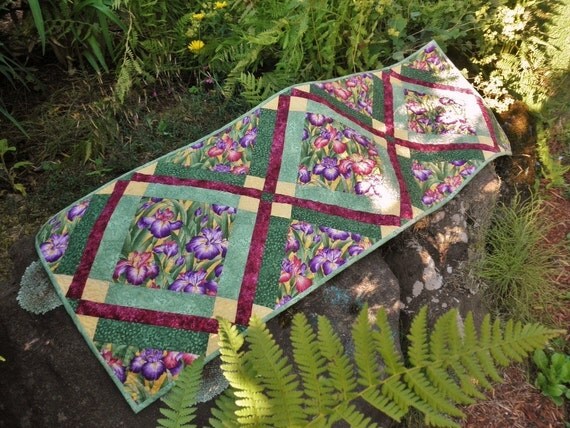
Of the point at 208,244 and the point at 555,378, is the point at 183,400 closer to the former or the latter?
the point at 208,244

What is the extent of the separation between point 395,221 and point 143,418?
1.19 meters

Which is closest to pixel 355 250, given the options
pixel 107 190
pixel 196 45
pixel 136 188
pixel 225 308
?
pixel 225 308

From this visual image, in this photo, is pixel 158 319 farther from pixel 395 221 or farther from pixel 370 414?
pixel 395 221

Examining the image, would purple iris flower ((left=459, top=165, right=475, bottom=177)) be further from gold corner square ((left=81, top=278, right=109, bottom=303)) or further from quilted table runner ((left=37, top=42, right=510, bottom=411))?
gold corner square ((left=81, top=278, right=109, bottom=303))

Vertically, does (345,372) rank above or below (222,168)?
above

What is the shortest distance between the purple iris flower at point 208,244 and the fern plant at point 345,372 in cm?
79

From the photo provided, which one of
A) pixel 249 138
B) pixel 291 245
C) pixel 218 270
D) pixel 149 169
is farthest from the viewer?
pixel 249 138

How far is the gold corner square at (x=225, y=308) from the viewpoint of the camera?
165 cm

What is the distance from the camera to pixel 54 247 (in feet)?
5.62

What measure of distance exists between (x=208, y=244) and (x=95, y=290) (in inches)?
16.3

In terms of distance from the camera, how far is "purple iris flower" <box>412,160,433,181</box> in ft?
7.13

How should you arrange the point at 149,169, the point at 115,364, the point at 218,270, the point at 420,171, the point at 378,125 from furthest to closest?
the point at 378,125
the point at 420,171
the point at 149,169
the point at 218,270
the point at 115,364

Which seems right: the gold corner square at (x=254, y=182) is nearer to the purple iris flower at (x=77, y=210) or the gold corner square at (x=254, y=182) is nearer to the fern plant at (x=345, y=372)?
the purple iris flower at (x=77, y=210)

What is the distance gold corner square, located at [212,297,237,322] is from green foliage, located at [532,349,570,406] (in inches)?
50.1
